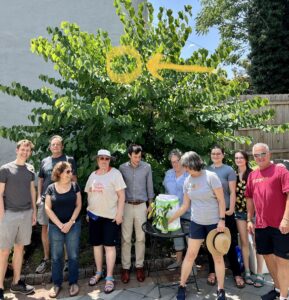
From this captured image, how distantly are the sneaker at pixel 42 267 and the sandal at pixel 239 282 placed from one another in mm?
2528

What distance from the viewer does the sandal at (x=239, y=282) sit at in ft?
13.5

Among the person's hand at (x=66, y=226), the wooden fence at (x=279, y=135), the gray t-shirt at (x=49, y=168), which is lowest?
the person's hand at (x=66, y=226)

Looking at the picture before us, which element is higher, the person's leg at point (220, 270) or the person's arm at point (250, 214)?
the person's arm at point (250, 214)

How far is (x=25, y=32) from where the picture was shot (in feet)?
24.0

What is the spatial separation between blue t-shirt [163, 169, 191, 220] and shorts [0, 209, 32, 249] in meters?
1.77

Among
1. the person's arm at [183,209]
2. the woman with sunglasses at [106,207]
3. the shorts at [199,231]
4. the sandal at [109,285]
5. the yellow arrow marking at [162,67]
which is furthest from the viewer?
the yellow arrow marking at [162,67]

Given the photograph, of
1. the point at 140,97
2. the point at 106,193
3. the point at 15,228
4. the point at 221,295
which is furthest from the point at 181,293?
the point at 140,97

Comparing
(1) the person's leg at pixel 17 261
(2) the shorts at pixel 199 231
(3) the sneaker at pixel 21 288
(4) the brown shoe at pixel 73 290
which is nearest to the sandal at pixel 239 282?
(2) the shorts at pixel 199 231

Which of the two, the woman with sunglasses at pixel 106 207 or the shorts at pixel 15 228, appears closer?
the shorts at pixel 15 228

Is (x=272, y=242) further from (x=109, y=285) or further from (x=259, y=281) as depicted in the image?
(x=109, y=285)

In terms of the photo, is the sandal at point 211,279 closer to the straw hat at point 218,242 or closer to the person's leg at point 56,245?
the straw hat at point 218,242

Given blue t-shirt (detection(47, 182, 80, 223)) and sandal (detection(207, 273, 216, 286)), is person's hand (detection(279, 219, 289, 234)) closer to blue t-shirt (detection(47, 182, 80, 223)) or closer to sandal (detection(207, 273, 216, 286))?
sandal (detection(207, 273, 216, 286))

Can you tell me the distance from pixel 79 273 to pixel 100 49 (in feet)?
10.5

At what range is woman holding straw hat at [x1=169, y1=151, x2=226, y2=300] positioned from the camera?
3695 millimetres
